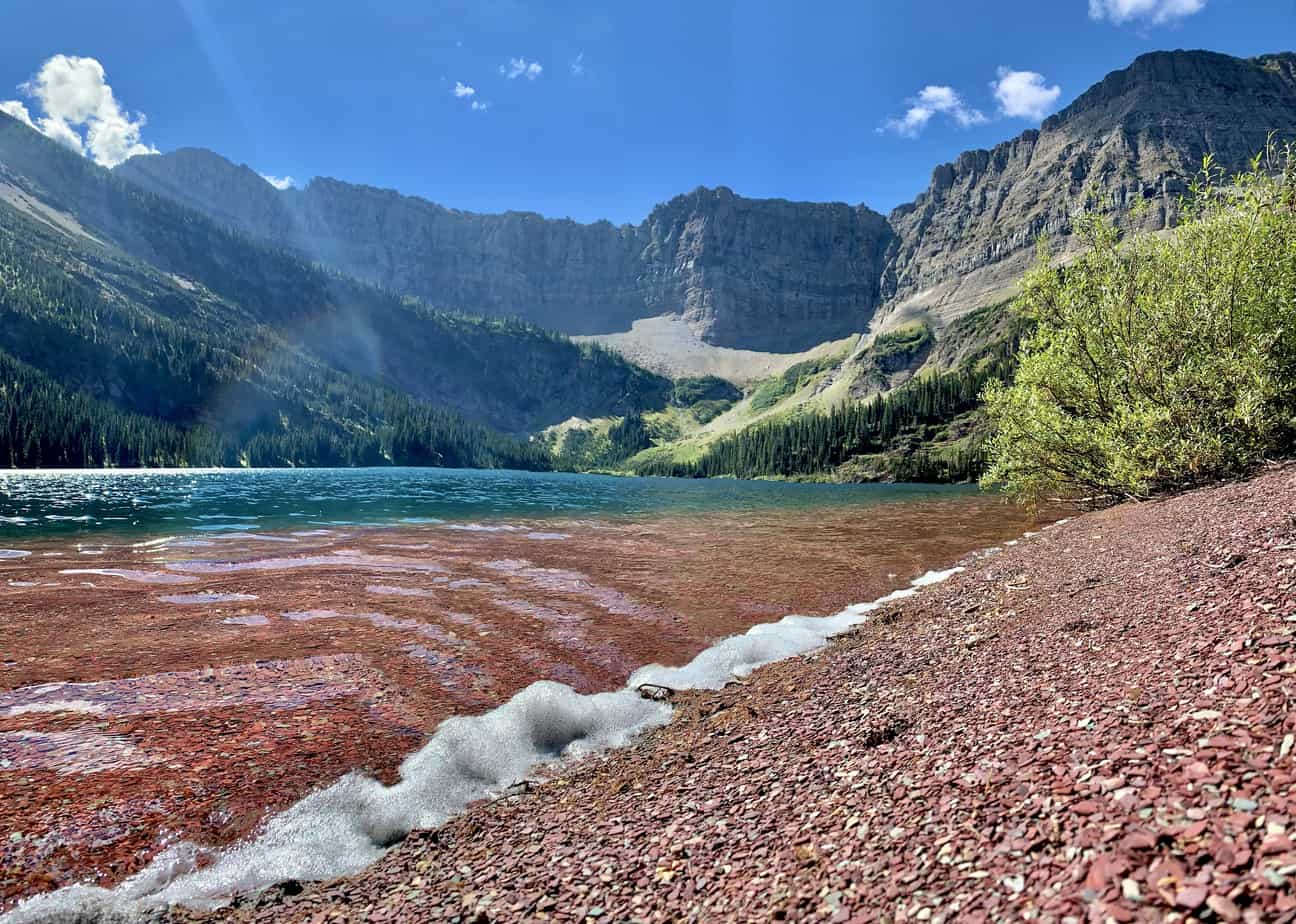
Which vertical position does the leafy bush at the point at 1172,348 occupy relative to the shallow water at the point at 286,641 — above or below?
above

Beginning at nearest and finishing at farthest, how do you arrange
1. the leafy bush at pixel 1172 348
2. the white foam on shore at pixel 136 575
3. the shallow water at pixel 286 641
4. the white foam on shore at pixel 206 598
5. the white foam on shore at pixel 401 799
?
the white foam on shore at pixel 401 799
the shallow water at pixel 286 641
the white foam on shore at pixel 206 598
the white foam on shore at pixel 136 575
the leafy bush at pixel 1172 348

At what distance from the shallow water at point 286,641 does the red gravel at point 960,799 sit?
3340 millimetres

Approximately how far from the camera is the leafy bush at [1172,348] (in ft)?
86.3

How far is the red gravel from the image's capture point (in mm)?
4805

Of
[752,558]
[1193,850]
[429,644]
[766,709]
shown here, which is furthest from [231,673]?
[752,558]

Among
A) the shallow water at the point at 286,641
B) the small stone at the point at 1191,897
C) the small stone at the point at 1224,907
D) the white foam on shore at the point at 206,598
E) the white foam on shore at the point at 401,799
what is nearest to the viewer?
the small stone at the point at 1224,907

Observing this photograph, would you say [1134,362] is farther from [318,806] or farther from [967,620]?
[318,806]

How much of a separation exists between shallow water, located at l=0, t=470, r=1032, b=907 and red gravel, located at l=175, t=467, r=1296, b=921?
3340 mm

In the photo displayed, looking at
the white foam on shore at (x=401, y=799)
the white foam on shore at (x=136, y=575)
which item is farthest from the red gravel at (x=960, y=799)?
the white foam on shore at (x=136, y=575)

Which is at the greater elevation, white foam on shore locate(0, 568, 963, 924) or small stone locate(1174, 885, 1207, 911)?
small stone locate(1174, 885, 1207, 911)

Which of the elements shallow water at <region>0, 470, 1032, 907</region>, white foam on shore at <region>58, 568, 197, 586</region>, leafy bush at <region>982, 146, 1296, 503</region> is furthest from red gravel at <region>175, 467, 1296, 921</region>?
white foam on shore at <region>58, 568, 197, 586</region>

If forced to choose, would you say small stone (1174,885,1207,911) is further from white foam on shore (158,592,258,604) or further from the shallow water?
white foam on shore (158,592,258,604)

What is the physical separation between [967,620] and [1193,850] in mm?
11718

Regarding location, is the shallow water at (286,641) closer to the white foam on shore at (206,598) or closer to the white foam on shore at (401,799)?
the white foam on shore at (206,598)
